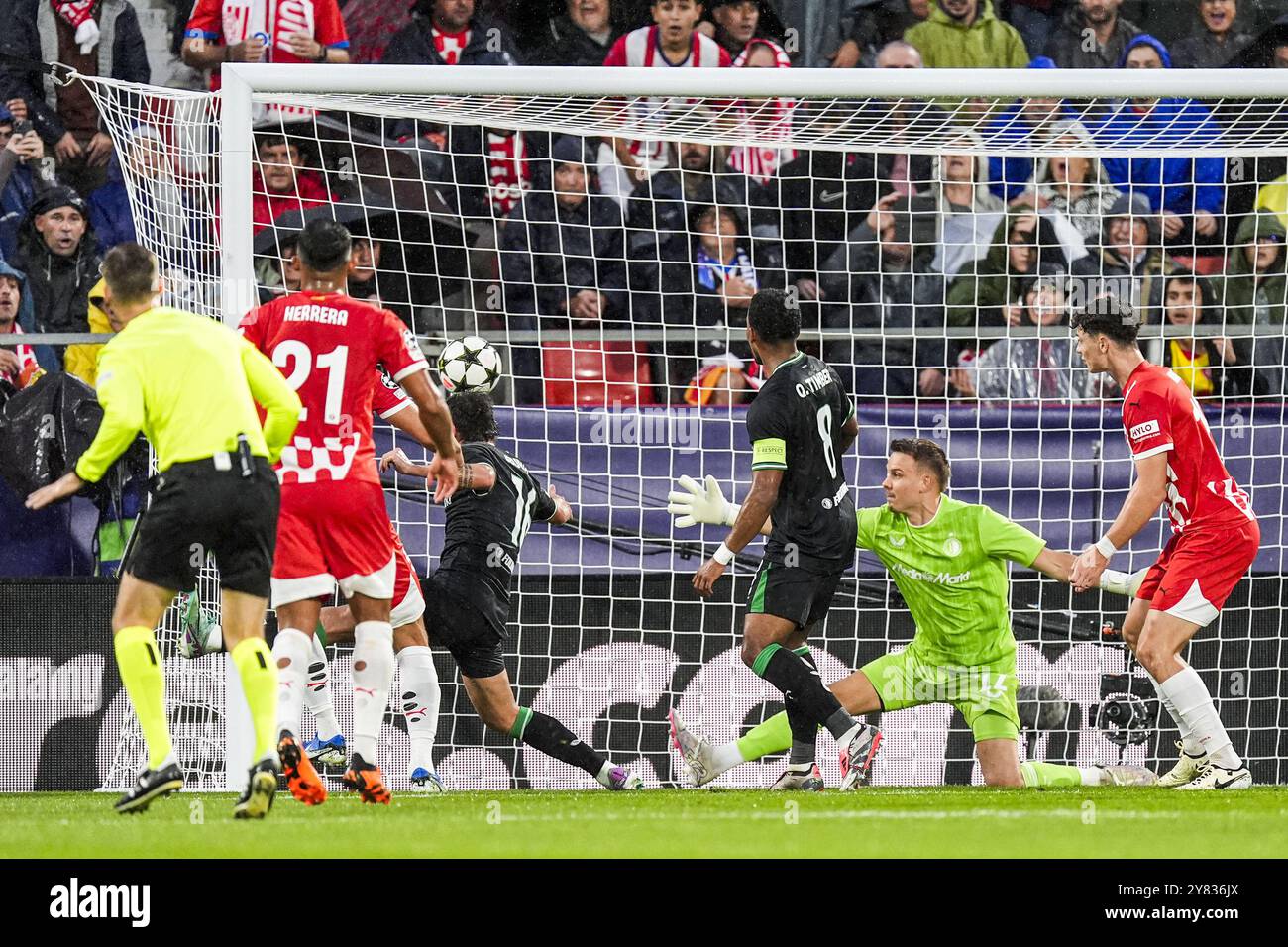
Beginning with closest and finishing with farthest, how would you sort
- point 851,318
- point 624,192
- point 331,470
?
1. point 331,470
2. point 851,318
3. point 624,192

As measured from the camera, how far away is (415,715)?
8227 millimetres

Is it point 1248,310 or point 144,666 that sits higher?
point 1248,310

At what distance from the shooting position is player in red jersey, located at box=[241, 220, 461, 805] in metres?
6.48

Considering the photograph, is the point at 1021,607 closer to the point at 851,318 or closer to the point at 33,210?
the point at 851,318

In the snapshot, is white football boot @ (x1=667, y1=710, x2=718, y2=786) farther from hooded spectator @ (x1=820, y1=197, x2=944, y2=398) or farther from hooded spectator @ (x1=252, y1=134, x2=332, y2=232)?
hooded spectator @ (x1=252, y1=134, x2=332, y2=232)

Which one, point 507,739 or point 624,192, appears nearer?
point 507,739

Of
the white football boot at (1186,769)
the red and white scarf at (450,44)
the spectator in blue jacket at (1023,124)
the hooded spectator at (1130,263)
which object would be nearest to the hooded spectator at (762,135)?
the spectator in blue jacket at (1023,124)

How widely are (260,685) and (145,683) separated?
1.22 feet

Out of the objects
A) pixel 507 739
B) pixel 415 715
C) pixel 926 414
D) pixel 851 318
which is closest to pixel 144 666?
pixel 415 715

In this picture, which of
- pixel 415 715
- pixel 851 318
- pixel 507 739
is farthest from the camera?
pixel 851 318

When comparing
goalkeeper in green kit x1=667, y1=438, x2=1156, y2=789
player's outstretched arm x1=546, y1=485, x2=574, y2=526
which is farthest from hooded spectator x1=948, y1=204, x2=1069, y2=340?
player's outstretched arm x1=546, y1=485, x2=574, y2=526

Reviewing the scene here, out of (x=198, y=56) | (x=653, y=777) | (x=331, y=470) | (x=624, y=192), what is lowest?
(x=653, y=777)

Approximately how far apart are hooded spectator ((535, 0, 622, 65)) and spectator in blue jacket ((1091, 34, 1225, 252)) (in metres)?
3.50

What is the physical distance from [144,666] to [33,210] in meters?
6.09
